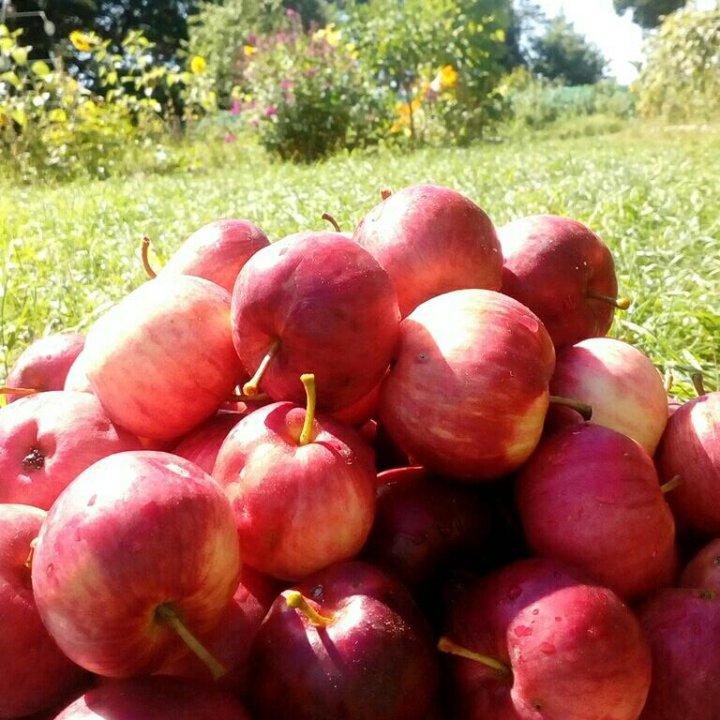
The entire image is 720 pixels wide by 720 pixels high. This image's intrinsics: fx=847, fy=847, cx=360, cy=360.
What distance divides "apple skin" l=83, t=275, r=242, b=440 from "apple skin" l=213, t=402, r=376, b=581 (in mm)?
190

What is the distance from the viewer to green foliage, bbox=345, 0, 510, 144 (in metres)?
13.8

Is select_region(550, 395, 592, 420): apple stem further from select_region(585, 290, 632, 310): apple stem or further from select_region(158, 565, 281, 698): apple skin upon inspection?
select_region(158, 565, 281, 698): apple skin

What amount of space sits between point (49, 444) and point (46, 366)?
43cm

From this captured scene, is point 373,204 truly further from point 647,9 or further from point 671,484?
point 647,9

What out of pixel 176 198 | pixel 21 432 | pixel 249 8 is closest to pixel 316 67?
pixel 176 198

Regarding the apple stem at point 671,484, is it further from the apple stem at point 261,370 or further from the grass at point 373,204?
the grass at point 373,204

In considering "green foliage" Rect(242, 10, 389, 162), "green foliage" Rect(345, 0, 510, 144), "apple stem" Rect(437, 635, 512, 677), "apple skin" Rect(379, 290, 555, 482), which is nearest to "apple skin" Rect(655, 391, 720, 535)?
"apple skin" Rect(379, 290, 555, 482)

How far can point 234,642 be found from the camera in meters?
1.08

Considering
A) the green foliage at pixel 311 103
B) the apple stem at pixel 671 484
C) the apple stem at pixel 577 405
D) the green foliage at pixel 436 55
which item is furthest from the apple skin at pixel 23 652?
the green foliage at pixel 436 55

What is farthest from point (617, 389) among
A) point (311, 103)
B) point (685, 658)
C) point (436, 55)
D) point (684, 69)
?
point (684, 69)

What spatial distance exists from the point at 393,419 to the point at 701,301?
240cm

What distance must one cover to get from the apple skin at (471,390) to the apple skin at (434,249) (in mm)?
184

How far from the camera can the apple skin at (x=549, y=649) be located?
3.08 ft

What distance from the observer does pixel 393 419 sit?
1.23 meters
